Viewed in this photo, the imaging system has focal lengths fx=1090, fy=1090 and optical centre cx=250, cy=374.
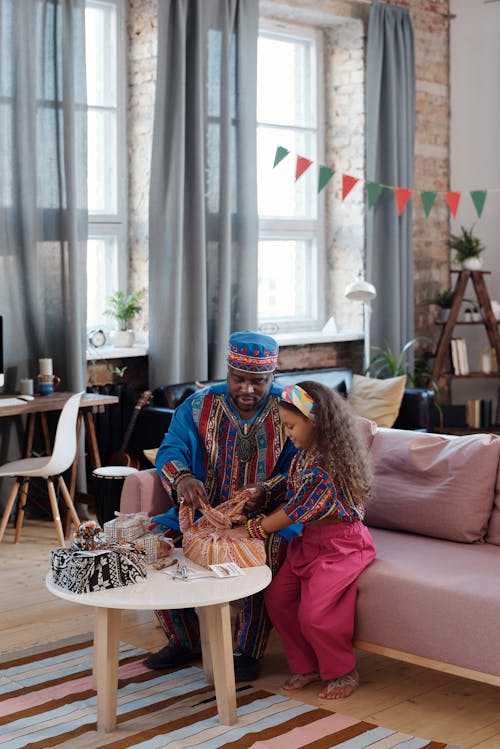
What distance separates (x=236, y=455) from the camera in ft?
11.8

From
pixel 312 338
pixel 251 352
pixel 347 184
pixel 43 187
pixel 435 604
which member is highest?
pixel 347 184

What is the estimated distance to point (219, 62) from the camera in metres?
6.41

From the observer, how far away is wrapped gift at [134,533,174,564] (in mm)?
3205

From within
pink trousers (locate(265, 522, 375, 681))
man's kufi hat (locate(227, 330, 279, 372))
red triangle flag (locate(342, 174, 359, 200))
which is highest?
red triangle flag (locate(342, 174, 359, 200))

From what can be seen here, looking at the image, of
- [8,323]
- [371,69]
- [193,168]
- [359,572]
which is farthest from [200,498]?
[371,69]

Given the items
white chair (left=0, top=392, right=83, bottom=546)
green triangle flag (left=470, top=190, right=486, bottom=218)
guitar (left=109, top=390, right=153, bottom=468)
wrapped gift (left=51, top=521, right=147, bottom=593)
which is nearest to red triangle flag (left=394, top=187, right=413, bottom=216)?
green triangle flag (left=470, top=190, right=486, bottom=218)

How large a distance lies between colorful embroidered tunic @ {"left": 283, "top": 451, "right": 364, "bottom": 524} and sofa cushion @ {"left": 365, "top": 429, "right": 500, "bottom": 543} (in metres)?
0.44

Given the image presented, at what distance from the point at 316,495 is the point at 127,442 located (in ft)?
8.25

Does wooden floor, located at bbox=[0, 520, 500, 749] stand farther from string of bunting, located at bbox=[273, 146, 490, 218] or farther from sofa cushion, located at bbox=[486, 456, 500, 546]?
string of bunting, located at bbox=[273, 146, 490, 218]

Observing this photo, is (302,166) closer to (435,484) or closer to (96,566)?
(435,484)

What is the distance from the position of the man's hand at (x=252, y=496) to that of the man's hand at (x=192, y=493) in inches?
4.2

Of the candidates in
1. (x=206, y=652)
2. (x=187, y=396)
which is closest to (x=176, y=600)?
(x=206, y=652)

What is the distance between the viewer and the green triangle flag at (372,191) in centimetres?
713

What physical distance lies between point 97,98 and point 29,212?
3.52 feet
